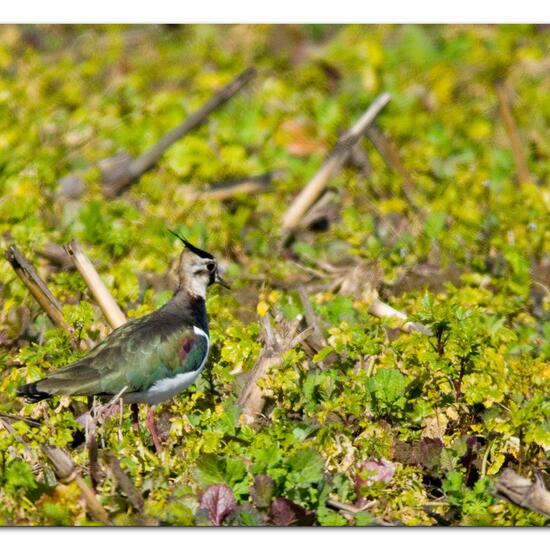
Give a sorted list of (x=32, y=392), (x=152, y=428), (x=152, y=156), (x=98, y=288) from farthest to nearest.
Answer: (x=152, y=156)
(x=98, y=288)
(x=152, y=428)
(x=32, y=392)

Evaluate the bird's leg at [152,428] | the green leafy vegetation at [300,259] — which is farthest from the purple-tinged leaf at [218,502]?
the bird's leg at [152,428]

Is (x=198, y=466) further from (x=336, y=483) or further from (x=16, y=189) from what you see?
(x=16, y=189)

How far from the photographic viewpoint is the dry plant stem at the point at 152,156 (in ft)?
32.9

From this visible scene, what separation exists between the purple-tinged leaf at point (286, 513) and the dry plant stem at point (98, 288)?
1895 millimetres

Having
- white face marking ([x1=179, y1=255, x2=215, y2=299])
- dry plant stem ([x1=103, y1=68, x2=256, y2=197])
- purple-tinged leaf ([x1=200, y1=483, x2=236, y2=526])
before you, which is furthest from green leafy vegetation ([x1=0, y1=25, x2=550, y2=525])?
white face marking ([x1=179, y1=255, x2=215, y2=299])

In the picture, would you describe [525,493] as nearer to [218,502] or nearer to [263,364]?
[218,502]

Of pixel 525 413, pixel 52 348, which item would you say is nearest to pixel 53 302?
pixel 52 348

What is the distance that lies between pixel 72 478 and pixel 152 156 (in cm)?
450

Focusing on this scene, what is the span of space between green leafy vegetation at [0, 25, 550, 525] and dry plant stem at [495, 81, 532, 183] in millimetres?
159

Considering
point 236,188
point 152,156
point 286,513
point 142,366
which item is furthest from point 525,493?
point 152,156

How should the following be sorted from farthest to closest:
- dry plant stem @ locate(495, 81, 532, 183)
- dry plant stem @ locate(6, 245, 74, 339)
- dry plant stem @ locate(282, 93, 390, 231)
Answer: dry plant stem @ locate(495, 81, 532, 183), dry plant stem @ locate(282, 93, 390, 231), dry plant stem @ locate(6, 245, 74, 339)

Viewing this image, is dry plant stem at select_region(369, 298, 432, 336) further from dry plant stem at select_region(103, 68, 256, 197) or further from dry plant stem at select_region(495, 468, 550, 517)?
dry plant stem at select_region(103, 68, 256, 197)

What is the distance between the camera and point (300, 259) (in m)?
9.31

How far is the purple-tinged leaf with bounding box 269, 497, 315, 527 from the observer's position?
239 inches
